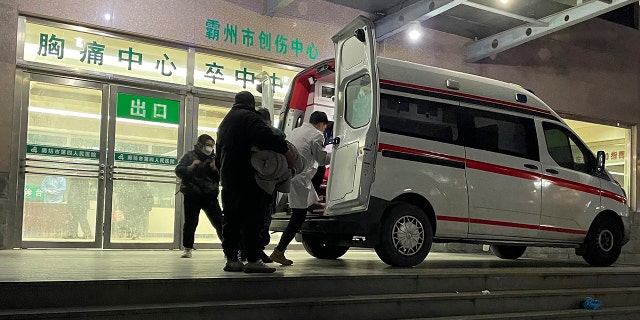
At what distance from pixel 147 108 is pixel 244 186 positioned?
494cm

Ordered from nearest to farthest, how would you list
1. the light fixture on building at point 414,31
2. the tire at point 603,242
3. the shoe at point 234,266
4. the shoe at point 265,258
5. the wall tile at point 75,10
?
1. the shoe at point 234,266
2. the shoe at point 265,258
3. the tire at point 603,242
4. the wall tile at point 75,10
5. the light fixture on building at point 414,31

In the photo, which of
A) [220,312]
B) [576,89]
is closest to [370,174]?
[220,312]

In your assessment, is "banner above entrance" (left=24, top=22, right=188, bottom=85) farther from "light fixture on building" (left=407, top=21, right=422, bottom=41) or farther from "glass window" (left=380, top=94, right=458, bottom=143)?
"glass window" (left=380, top=94, right=458, bottom=143)

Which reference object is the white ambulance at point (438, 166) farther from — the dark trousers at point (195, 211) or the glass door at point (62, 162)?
the glass door at point (62, 162)

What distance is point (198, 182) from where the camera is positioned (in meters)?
7.41

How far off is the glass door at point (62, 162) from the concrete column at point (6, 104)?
202 millimetres

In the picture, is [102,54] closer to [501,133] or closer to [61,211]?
[61,211]

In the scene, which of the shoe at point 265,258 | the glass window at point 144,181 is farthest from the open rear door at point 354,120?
the glass window at point 144,181

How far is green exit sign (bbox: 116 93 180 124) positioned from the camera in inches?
366

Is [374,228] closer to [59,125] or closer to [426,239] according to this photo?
[426,239]

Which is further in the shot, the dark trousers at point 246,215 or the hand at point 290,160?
the hand at point 290,160

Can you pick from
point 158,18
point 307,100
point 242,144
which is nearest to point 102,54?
point 158,18

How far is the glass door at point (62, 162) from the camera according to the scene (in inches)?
339

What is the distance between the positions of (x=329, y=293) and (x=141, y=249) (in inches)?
199
